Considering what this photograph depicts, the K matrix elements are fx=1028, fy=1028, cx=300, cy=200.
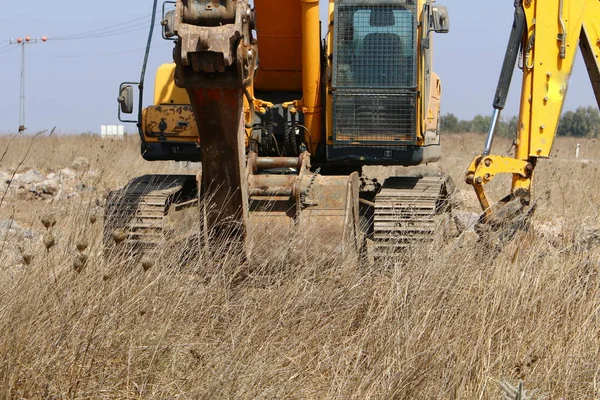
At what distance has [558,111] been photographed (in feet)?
26.9

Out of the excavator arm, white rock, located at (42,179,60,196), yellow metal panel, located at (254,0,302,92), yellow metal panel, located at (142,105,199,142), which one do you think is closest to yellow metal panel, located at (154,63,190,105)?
yellow metal panel, located at (142,105,199,142)

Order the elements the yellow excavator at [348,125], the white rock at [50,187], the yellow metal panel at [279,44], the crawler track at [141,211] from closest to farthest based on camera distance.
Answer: the crawler track at [141,211] < the yellow excavator at [348,125] < the yellow metal panel at [279,44] < the white rock at [50,187]

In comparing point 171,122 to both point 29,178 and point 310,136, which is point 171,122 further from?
point 29,178

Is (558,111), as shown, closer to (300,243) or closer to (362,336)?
(300,243)

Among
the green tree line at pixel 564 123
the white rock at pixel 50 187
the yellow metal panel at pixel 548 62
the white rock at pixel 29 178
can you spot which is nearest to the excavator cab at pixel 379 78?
the yellow metal panel at pixel 548 62

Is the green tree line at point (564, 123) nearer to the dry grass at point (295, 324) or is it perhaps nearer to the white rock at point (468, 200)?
the white rock at point (468, 200)

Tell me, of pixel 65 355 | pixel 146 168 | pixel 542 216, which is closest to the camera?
pixel 65 355

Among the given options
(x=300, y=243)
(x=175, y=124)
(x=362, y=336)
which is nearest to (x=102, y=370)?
(x=362, y=336)

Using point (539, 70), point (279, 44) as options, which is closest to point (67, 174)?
point (279, 44)

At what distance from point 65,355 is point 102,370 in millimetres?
193

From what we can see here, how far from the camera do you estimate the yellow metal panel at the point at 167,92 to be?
8695 millimetres

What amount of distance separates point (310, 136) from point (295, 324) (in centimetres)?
295

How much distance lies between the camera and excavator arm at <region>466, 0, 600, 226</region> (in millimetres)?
8180

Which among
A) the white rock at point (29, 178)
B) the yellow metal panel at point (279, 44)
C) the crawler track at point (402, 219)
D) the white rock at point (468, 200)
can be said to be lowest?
the white rock at point (468, 200)
